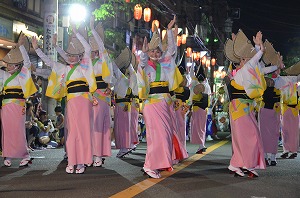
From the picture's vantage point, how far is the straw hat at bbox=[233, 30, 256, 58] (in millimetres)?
8648

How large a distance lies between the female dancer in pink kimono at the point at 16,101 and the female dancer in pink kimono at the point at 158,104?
93.6 inches

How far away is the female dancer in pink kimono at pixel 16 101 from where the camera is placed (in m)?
9.60

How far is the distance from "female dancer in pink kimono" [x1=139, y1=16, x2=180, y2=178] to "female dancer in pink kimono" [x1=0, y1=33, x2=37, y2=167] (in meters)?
2.38

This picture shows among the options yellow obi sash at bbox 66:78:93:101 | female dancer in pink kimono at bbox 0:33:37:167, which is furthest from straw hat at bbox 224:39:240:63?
female dancer in pink kimono at bbox 0:33:37:167

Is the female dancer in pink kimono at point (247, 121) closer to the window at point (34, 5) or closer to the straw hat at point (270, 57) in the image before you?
the straw hat at point (270, 57)

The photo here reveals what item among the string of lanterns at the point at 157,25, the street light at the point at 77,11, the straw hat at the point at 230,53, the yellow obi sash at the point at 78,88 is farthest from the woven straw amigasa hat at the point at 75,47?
the street light at the point at 77,11

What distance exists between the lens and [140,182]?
7430 millimetres

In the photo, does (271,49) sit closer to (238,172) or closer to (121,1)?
(238,172)

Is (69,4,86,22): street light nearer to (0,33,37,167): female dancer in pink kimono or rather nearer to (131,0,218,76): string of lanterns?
A: (131,0,218,76): string of lanterns

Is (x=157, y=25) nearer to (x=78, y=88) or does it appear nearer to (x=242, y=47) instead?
(x=242, y=47)

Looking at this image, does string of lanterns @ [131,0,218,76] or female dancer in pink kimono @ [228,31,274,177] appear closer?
female dancer in pink kimono @ [228,31,274,177]

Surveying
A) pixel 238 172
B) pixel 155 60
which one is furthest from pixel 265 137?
pixel 155 60

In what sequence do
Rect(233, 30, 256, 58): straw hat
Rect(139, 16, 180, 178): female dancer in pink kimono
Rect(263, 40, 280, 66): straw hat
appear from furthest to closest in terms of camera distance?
1. Rect(263, 40, 280, 66): straw hat
2. Rect(233, 30, 256, 58): straw hat
3. Rect(139, 16, 180, 178): female dancer in pink kimono

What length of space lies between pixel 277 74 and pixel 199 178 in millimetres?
3941
